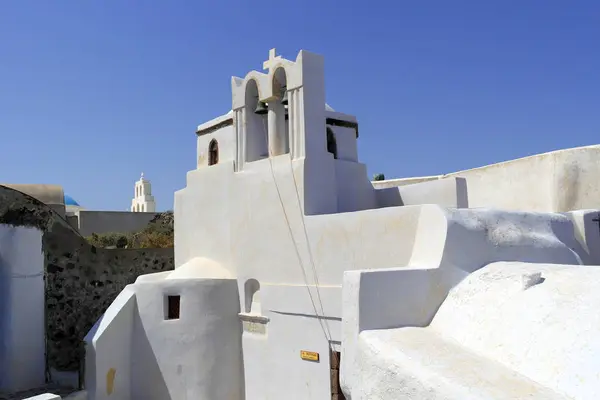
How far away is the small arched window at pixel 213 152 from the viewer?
12.8 meters

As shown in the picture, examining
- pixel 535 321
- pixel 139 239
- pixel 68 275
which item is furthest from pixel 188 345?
pixel 139 239

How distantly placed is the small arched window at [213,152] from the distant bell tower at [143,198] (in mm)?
20019

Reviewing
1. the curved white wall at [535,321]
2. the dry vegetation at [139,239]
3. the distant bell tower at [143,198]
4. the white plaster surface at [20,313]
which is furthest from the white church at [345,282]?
the distant bell tower at [143,198]

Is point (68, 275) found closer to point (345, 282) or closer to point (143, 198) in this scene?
point (345, 282)

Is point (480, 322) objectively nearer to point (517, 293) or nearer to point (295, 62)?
point (517, 293)

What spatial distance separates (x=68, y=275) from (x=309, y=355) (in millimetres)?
4817

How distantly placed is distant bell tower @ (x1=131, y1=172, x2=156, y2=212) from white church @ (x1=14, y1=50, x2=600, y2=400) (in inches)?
866

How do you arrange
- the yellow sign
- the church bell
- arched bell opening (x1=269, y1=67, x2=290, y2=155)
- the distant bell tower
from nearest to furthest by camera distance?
1. the yellow sign
2. arched bell opening (x1=269, y1=67, x2=290, y2=155)
3. the church bell
4. the distant bell tower

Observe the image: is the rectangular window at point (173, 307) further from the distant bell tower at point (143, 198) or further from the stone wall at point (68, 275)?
the distant bell tower at point (143, 198)

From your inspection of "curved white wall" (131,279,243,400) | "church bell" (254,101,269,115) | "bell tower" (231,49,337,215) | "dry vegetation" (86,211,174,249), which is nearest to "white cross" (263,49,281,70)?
"bell tower" (231,49,337,215)

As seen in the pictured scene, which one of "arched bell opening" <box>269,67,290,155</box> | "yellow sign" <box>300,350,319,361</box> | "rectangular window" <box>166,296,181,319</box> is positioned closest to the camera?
"yellow sign" <box>300,350,319,361</box>

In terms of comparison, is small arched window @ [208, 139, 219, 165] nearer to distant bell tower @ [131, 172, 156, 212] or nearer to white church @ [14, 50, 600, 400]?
white church @ [14, 50, 600, 400]

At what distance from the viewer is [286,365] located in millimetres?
7984

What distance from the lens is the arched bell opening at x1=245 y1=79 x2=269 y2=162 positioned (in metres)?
9.42
